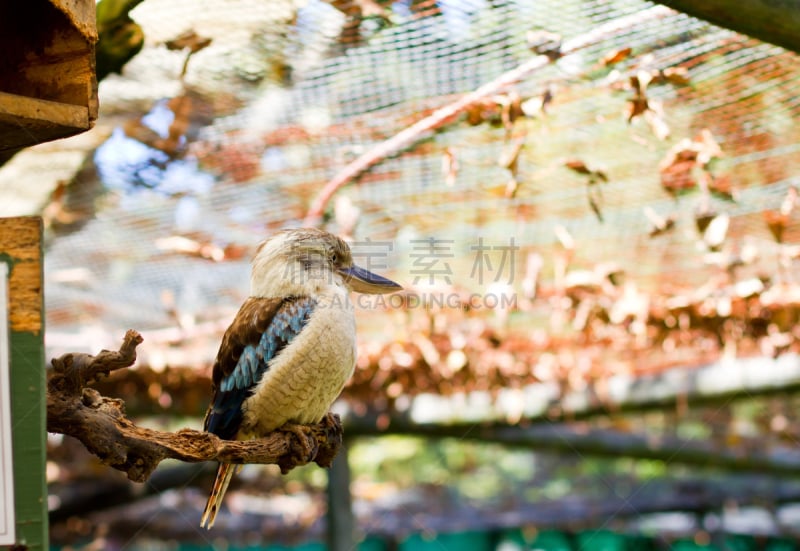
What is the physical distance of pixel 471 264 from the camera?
12.6ft

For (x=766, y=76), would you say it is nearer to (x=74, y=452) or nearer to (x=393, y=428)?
(x=393, y=428)

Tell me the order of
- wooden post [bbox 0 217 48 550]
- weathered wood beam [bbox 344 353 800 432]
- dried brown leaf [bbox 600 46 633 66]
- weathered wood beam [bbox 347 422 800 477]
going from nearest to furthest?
wooden post [bbox 0 217 48 550]
dried brown leaf [bbox 600 46 633 66]
weathered wood beam [bbox 344 353 800 432]
weathered wood beam [bbox 347 422 800 477]

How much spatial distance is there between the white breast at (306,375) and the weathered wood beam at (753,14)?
1050mm

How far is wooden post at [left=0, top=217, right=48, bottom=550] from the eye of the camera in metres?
1.29

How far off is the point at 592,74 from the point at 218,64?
105 cm

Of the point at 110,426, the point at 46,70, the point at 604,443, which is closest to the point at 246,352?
the point at 110,426

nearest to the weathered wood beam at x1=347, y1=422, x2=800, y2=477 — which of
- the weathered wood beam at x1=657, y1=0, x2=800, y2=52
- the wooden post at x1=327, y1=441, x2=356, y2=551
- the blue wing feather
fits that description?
the wooden post at x1=327, y1=441, x2=356, y2=551

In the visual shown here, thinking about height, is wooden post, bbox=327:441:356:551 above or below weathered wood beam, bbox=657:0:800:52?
below

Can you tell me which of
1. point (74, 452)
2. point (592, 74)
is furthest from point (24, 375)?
point (74, 452)

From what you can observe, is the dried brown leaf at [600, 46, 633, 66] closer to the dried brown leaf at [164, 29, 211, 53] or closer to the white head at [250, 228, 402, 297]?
the white head at [250, 228, 402, 297]

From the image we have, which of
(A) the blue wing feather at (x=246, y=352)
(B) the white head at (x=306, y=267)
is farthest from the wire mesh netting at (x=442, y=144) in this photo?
(A) the blue wing feather at (x=246, y=352)

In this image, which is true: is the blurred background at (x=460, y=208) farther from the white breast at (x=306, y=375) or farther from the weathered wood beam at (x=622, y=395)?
the white breast at (x=306, y=375)

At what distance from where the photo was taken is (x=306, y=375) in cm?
224

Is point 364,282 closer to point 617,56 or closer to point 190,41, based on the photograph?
point 190,41
